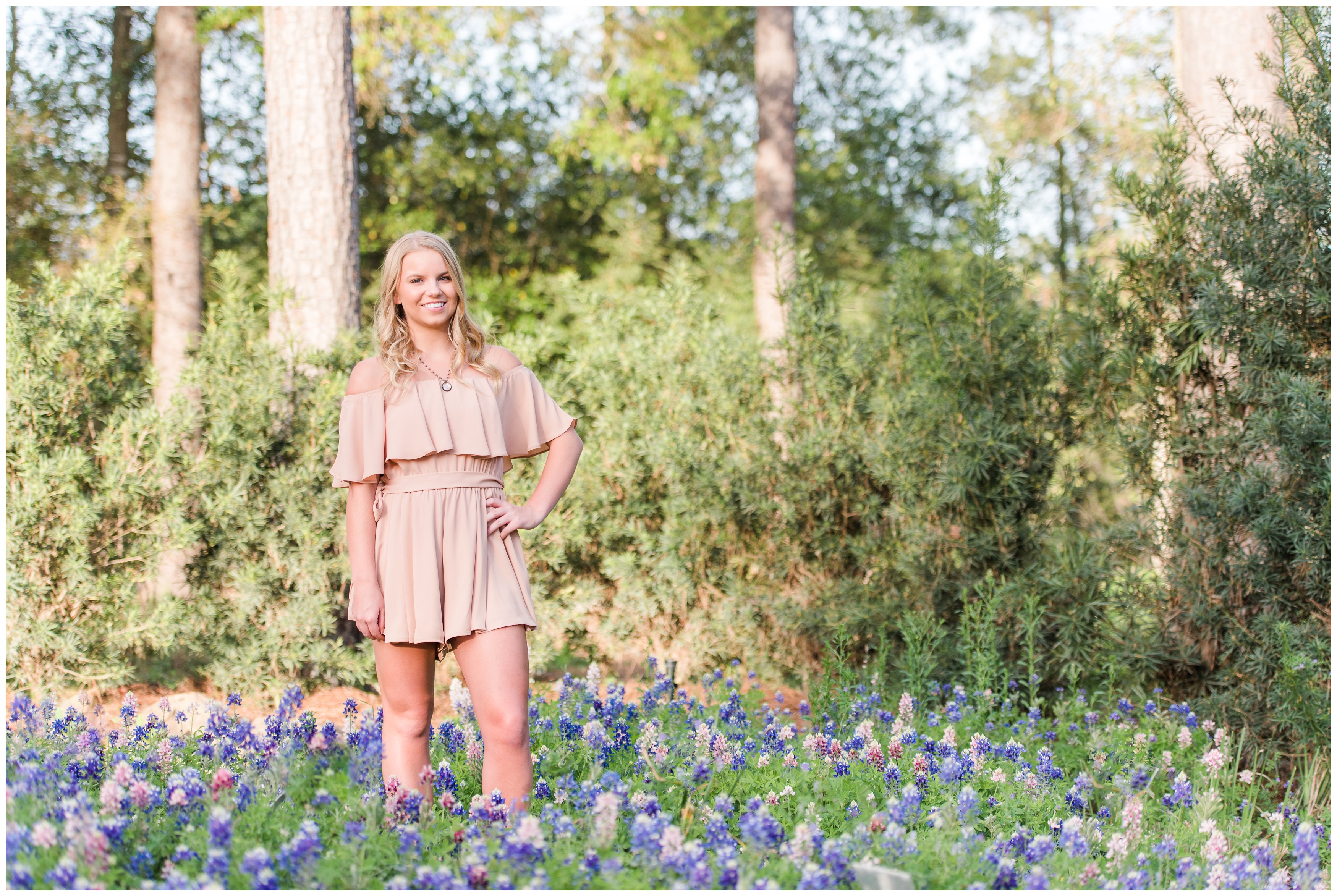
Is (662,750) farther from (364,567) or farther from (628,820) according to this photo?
(364,567)

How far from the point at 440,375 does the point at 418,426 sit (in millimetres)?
205

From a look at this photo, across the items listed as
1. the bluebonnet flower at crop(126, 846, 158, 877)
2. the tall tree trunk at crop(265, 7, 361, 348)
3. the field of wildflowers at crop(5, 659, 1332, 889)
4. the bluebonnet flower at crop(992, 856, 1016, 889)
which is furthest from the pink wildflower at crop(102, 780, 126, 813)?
the tall tree trunk at crop(265, 7, 361, 348)

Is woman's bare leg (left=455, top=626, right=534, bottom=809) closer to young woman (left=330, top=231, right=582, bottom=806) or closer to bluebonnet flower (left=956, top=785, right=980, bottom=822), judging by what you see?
young woman (left=330, top=231, right=582, bottom=806)

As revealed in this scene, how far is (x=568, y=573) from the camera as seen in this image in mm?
5977

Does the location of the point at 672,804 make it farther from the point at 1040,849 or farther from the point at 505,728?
the point at 1040,849

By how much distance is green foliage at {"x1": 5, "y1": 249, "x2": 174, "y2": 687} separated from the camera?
4863mm

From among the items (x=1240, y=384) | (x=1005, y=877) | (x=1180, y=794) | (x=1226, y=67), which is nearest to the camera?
(x=1005, y=877)

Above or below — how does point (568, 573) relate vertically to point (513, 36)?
below

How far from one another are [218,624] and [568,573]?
190 cm

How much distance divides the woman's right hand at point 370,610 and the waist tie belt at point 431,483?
0.23 meters

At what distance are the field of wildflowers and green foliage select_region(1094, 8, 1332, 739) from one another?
0.56 metres

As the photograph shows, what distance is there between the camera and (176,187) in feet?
29.7

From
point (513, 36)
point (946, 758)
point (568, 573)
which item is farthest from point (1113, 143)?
point (946, 758)

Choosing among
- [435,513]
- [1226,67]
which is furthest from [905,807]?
[1226,67]
